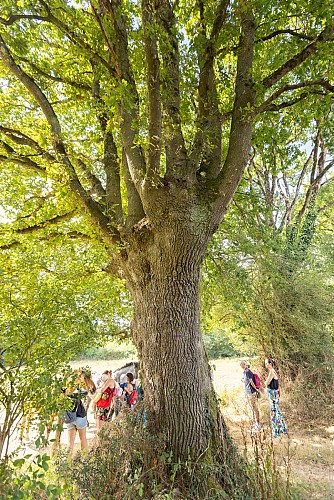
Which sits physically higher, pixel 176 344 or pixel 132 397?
pixel 176 344

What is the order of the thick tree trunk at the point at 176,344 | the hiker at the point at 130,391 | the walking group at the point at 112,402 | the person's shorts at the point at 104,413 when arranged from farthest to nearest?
1. the hiker at the point at 130,391
2. the person's shorts at the point at 104,413
3. the walking group at the point at 112,402
4. the thick tree trunk at the point at 176,344

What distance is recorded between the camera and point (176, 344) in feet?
12.0

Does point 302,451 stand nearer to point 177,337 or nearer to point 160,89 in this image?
point 177,337

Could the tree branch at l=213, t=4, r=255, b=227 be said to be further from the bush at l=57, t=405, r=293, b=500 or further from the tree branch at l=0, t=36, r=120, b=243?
the bush at l=57, t=405, r=293, b=500

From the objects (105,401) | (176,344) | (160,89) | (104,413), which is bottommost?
(104,413)

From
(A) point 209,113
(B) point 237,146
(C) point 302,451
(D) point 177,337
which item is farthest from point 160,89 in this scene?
(C) point 302,451

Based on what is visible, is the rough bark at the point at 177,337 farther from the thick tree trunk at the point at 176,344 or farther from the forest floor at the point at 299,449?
the forest floor at the point at 299,449

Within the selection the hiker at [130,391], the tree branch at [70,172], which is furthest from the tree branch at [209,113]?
the hiker at [130,391]

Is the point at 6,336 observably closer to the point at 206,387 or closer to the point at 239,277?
the point at 206,387

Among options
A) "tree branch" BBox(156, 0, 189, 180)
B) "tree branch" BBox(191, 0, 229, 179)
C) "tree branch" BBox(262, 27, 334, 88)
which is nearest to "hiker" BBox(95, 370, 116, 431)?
"tree branch" BBox(156, 0, 189, 180)

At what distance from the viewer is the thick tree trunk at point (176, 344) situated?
3.49 meters

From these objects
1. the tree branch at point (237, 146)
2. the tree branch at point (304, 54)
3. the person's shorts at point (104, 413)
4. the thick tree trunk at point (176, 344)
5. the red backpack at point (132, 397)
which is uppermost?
the tree branch at point (304, 54)

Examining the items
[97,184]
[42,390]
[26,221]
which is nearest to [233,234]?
[97,184]

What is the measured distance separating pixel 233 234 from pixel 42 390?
522 centimetres
